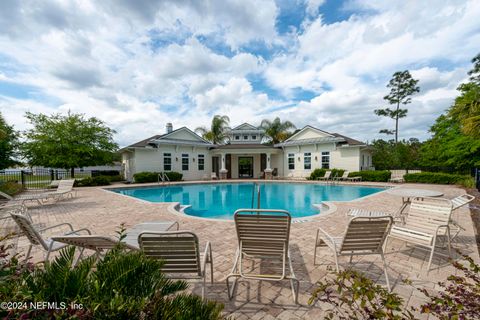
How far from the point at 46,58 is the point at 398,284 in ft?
40.3

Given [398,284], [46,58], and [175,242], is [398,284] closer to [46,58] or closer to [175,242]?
[175,242]

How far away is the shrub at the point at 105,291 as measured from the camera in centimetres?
120

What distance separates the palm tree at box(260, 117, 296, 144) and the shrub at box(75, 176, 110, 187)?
20.1 meters

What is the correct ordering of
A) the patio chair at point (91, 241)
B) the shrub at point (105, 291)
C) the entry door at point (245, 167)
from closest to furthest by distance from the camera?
1. the shrub at point (105, 291)
2. the patio chair at point (91, 241)
3. the entry door at point (245, 167)

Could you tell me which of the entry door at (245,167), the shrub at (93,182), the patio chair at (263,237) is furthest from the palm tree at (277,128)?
the patio chair at (263,237)

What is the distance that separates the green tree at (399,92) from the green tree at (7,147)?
1432 inches

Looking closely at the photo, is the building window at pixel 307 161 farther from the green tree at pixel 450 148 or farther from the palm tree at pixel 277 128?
the green tree at pixel 450 148

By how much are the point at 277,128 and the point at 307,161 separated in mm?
8598

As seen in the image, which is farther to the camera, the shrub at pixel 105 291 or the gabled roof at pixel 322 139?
the gabled roof at pixel 322 139

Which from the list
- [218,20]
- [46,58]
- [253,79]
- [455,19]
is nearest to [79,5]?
[46,58]

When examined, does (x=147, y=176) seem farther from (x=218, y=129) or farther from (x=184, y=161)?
(x=218, y=129)

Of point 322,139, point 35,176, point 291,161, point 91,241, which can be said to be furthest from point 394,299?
point 35,176

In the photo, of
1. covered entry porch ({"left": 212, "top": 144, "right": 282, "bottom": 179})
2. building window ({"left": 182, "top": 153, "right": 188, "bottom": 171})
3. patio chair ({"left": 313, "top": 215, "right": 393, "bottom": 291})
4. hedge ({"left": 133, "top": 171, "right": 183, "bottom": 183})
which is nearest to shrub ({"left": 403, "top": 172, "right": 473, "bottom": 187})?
covered entry porch ({"left": 212, "top": 144, "right": 282, "bottom": 179})

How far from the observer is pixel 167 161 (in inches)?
808
